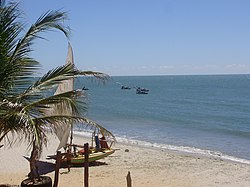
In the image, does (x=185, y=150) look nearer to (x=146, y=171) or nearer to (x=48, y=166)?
(x=146, y=171)

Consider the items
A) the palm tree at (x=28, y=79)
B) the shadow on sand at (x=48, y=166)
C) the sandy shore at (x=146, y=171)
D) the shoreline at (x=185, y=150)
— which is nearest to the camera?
the palm tree at (x=28, y=79)

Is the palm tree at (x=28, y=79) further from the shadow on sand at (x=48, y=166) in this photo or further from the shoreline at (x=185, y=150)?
the shoreline at (x=185, y=150)

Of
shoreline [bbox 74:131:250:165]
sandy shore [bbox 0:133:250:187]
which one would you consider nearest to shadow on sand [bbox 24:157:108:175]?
sandy shore [bbox 0:133:250:187]

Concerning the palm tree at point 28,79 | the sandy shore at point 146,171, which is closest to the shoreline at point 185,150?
the sandy shore at point 146,171

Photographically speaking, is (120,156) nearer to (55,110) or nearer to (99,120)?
(55,110)

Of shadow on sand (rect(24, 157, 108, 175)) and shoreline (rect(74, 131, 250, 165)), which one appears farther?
shoreline (rect(74, 131, 250, 165))

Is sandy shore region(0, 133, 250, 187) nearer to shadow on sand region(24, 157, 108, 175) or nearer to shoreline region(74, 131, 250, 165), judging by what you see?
shadow on sand region(24, 157, 108, 175)

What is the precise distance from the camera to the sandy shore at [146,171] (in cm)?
1232

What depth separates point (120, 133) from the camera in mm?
26000

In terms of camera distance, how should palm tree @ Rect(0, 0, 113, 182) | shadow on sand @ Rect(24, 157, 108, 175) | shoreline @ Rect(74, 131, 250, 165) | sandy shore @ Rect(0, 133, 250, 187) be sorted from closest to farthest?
palm tree @ Rect(0, 0, 113, 182) < sandy shore @ Rect(0, 133, 250, 187) < shadow on sand @ Rect(24, 157, 108, 175) < shoreline @ Rect(74, 131, 250, 165)

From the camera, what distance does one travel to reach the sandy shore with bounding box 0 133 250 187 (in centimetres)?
1232

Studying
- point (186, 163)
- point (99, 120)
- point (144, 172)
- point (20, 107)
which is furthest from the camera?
point (99, 120)

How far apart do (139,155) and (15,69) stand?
1124cm

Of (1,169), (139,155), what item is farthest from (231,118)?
(1,169)
